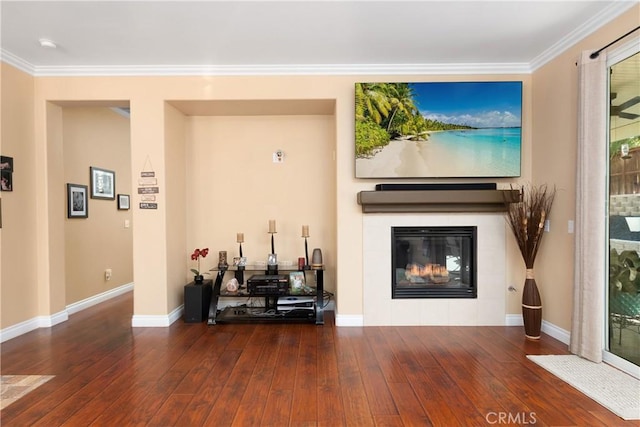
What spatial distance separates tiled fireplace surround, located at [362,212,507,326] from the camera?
371cm

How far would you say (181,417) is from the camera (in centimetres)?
208

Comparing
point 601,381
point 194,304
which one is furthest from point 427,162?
point 194,304

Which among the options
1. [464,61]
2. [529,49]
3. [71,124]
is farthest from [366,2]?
[71,124]

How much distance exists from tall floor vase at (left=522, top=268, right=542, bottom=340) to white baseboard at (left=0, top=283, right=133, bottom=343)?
196 inches

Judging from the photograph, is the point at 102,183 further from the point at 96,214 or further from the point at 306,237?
the point at 306,237

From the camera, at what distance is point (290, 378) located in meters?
2.54

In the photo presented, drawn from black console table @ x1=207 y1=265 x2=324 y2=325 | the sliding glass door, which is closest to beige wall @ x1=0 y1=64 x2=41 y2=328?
black console table @ x1=207 y1=265 x2=324 y2=325

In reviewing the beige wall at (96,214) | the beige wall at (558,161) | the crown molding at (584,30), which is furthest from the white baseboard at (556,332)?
the beige wall at (96,214)

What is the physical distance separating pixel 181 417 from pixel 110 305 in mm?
3297

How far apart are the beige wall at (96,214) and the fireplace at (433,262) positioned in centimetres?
407

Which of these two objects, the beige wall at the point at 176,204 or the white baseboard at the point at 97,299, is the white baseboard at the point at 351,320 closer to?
the beige wall at the point at 176,204

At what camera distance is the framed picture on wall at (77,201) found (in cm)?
439

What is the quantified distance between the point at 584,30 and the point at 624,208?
1.56m

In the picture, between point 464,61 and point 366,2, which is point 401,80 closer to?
point 464,61
